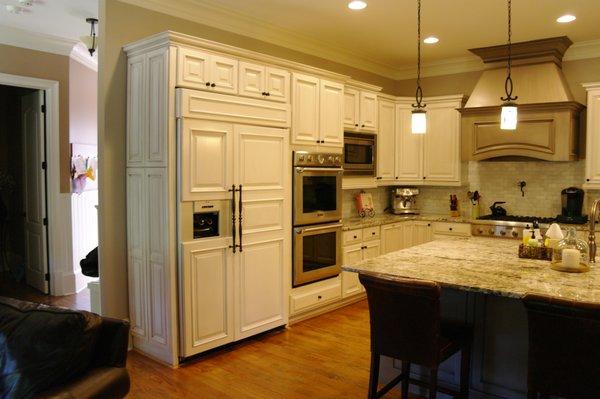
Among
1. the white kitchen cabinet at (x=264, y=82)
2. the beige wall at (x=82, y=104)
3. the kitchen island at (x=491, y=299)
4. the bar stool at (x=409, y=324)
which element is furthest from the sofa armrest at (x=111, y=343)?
the beige wall at (x=82, y=104)

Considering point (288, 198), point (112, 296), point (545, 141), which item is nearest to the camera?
point (112, 296)

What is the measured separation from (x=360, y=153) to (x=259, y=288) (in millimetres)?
2206

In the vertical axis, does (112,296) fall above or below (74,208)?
below

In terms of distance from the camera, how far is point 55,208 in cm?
560

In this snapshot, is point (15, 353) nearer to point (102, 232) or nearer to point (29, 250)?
point (102, 232)

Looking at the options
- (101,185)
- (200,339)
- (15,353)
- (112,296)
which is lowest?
(200,339)

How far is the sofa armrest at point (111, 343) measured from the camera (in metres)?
2.07

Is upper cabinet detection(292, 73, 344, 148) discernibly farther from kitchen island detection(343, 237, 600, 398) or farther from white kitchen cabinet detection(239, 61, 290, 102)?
kitchen island detection(343, 237, 600, 398)

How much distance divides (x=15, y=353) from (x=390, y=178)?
4.97 m

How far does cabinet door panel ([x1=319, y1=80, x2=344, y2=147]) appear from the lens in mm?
4770

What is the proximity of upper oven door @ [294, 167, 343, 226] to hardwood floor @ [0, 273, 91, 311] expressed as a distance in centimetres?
264

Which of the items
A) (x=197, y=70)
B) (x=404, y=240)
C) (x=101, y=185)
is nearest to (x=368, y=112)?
(x=404, y=240)

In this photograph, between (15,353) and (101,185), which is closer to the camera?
(15,353)

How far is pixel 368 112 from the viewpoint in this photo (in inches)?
220
